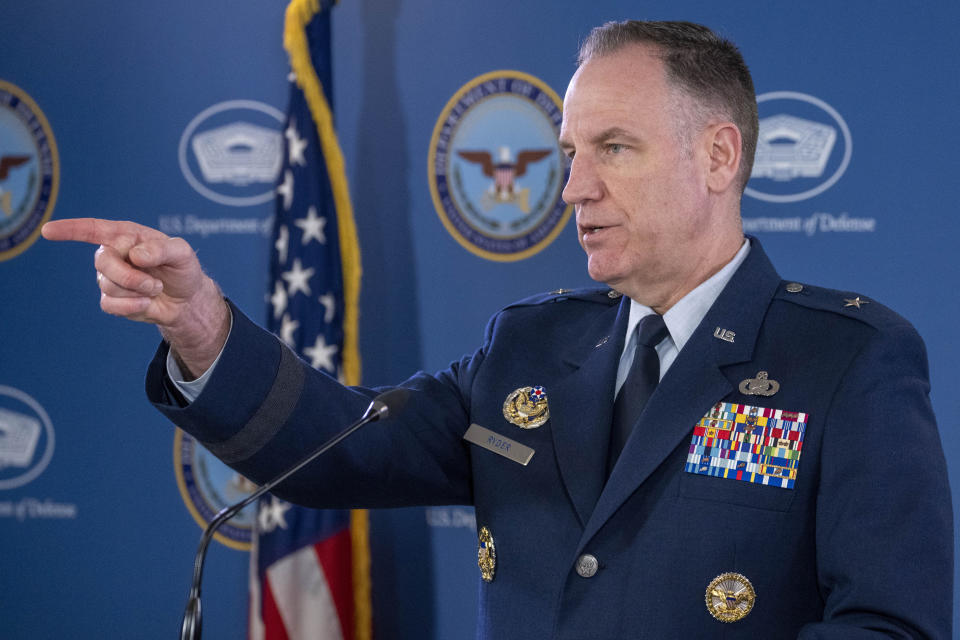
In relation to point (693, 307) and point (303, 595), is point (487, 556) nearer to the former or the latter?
point (693, 307)

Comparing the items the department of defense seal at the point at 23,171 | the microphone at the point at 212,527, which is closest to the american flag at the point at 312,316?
the department of defense seal at the point at 23,171

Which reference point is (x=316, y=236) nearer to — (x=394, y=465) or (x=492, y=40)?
(x=492, y=40)

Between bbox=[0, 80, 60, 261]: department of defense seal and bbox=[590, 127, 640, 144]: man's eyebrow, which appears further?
bbox=[0, 80, 60, 261]: department of defense seal

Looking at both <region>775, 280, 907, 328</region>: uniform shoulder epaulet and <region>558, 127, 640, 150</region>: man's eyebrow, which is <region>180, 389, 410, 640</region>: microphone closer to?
<region>558, 127, 640, 150</region>: man's eyebrow

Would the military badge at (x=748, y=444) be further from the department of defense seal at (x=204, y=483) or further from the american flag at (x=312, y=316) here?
the department of defense seal at (x=204, y=483)

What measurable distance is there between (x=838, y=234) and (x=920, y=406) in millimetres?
1080

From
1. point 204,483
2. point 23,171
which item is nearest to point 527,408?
point 204,483

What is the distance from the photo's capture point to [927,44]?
210 cm

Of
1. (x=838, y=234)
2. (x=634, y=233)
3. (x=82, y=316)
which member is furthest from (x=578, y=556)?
(x=82, y=316)

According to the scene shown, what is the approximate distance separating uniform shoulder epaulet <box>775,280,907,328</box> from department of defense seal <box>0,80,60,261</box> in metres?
2.10

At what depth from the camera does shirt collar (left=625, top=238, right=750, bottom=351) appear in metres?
1.35

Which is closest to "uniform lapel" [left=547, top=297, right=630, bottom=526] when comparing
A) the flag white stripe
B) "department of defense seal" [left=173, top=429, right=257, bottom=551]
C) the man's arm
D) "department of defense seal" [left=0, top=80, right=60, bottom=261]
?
the man's arm

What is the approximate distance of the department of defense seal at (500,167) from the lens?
2357 mm

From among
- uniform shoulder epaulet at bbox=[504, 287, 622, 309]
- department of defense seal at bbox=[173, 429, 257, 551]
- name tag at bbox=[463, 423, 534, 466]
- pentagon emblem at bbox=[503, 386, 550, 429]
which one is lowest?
department of defense seal at bbox=[173, 429, 257, 551]
